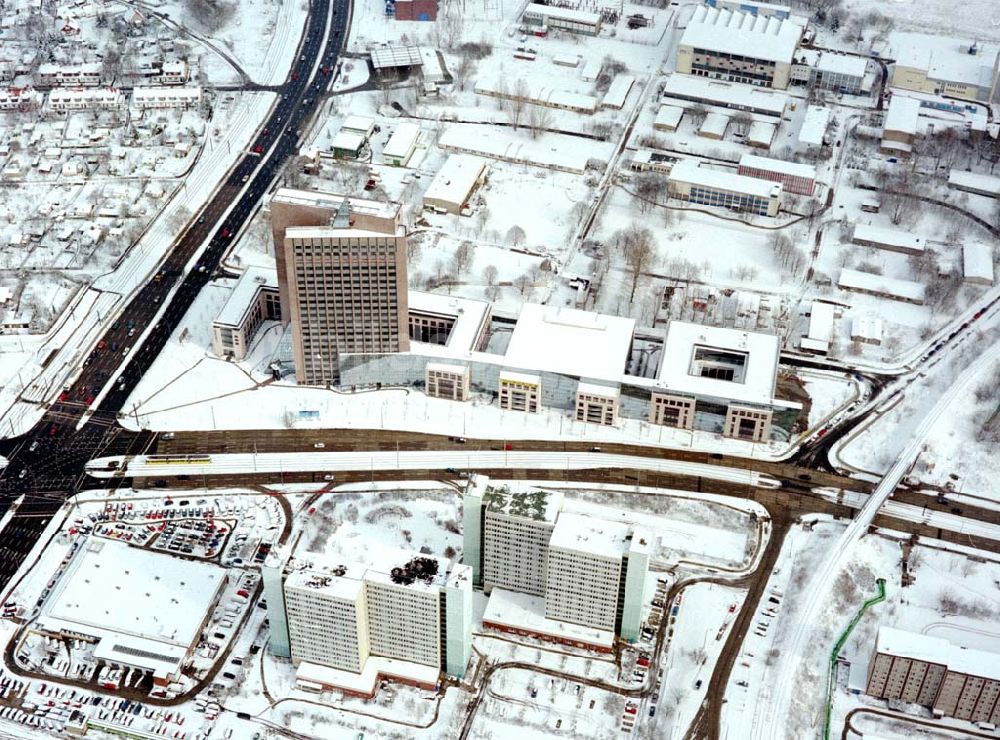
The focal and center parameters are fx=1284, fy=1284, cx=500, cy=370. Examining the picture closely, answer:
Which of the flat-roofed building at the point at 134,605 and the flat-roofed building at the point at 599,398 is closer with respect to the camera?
the flat-roofed building at the point at 134,605

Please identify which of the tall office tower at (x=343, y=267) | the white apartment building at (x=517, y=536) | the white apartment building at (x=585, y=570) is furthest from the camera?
the tall office tower at (x=343, y=267)

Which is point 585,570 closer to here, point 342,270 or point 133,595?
point 133,595

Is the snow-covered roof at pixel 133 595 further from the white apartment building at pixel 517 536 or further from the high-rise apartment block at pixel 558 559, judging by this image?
the white apartment building at pixel 517 536

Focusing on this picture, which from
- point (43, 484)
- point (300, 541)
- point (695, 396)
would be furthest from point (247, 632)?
point (695, 396)

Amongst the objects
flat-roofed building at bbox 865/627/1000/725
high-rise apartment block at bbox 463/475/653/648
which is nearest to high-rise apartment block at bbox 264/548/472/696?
high-rise apartment block at bbox 463/475/653/648

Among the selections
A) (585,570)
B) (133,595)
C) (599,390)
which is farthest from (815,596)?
(133,595)

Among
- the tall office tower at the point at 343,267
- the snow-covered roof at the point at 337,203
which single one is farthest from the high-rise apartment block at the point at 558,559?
the snow-covered roof at the point at 337,203

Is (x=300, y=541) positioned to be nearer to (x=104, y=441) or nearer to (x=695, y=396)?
(x=104, y=441)
